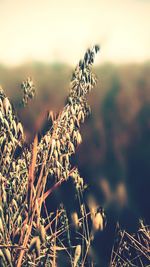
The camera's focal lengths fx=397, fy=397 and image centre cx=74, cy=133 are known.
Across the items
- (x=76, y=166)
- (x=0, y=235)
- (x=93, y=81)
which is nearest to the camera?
(x=0, y=235)

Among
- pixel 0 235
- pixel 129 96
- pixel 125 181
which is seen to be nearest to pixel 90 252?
pixel 125 181

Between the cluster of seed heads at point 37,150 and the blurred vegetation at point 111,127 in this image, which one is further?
the blurred vegetation at point 111,127

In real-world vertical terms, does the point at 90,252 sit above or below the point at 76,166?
below

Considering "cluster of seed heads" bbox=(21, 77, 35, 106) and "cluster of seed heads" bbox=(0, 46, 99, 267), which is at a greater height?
"cluster of seed heads" bbox=(21, 77, 35, 106)

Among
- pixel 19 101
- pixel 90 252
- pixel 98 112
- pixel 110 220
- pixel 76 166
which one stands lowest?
pixel 90 252

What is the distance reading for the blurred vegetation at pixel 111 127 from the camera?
266 centimetres

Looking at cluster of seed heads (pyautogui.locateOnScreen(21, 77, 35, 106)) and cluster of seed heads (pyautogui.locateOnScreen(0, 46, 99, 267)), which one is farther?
cluster of seed heads (pyautogui.locateOnScreen(21, 77, 35, 106))

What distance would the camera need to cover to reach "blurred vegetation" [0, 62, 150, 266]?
2.66 metres

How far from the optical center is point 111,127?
278 centimetres

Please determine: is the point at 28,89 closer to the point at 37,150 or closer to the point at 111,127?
the point at 37,150

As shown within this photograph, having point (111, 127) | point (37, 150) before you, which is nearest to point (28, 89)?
point (37, 150)

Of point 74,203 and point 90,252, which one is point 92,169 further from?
point 90,252

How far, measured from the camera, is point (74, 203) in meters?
2.98

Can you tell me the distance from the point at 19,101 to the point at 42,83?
0.22 meters
